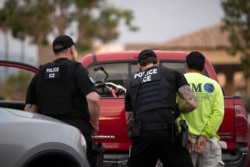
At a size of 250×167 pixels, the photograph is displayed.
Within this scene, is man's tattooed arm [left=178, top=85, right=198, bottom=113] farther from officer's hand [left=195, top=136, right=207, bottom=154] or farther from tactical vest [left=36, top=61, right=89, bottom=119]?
tactical vest [left=36, top=61, right=89, bottom=119]

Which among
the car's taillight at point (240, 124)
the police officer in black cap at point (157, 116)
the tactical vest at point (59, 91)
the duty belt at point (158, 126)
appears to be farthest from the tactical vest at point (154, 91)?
the car's taillight at point (240, 124)

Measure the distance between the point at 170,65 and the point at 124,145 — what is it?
4.65 ft

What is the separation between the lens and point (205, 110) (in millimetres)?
7492

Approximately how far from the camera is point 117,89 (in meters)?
8.81

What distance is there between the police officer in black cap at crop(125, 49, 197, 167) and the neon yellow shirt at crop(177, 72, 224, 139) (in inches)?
12.0

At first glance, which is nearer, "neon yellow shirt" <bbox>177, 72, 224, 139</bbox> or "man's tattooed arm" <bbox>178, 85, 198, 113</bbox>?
"man's tattooed arm" <bbox>178, 85, 198, 113</bbox>

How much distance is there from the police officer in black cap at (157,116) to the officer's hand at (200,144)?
35 centimetres

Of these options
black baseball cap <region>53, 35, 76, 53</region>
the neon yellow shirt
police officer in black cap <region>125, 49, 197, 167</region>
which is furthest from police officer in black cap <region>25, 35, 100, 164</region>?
the neon yellow shirt

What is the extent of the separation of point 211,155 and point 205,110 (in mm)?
443

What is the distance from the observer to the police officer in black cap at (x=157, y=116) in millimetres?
6992

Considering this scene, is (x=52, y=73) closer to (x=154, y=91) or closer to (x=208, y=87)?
(x=154, y=91)

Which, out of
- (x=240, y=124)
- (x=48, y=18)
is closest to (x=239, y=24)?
(x=48, y=18)

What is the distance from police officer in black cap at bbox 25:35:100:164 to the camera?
277 inches

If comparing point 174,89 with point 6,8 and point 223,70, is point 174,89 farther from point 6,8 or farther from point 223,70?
point 223,70
